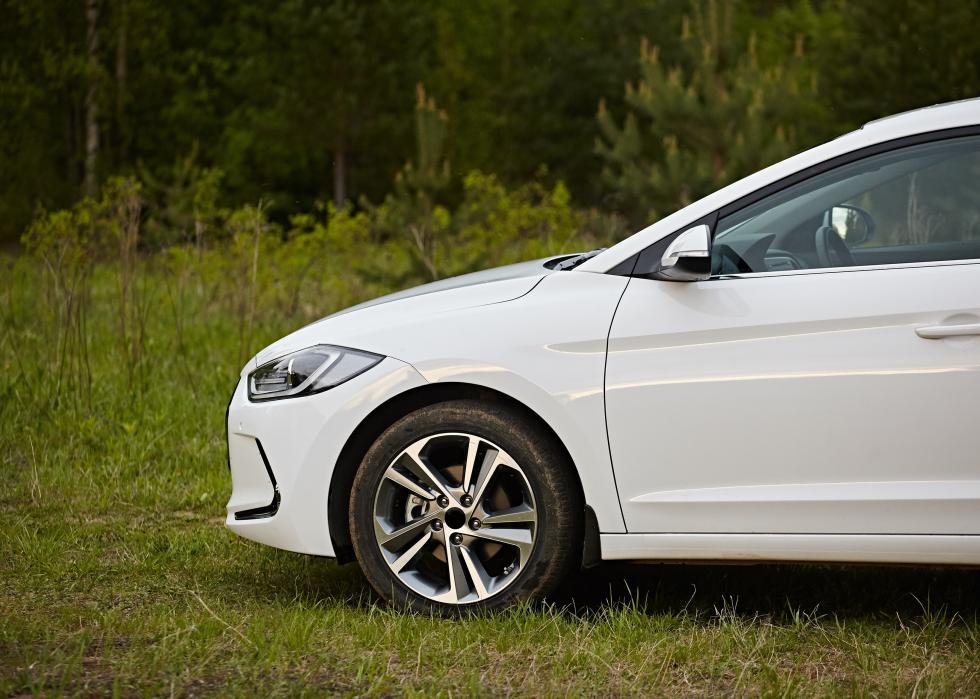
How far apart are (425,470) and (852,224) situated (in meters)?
1.61

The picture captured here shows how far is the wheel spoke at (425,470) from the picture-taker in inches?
161

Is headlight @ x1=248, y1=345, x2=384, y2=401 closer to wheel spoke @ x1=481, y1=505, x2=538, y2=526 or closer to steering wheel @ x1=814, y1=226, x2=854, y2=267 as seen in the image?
wheel spoke @ x1=481, y1=505, x2=538, y2=526

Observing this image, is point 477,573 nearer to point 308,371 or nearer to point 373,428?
point 373,428

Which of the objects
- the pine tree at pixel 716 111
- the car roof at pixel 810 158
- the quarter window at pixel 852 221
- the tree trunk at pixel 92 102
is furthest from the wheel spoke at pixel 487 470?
the tree trunk at pixel 92 102

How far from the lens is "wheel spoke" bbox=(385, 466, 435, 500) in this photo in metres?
4.10

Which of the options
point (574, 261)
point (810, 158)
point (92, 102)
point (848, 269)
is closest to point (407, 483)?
point (574, 261)

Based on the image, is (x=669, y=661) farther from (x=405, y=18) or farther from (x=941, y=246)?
(x=405, y=18)

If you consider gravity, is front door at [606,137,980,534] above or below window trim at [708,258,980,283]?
below

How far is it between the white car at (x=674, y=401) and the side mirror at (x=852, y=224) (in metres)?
0.01

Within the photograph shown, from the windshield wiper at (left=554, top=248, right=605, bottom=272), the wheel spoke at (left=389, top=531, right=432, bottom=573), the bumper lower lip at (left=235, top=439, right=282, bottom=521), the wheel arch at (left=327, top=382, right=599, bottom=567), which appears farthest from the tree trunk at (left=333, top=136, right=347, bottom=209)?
the wheel spoke at (left=389, top=531, right=432, bottom=573)

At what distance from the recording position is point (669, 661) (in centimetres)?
375

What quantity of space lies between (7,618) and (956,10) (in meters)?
26.3

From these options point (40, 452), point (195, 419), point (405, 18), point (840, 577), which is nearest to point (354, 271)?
point (195, 419)

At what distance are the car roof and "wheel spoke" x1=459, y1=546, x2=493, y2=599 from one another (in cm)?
97
